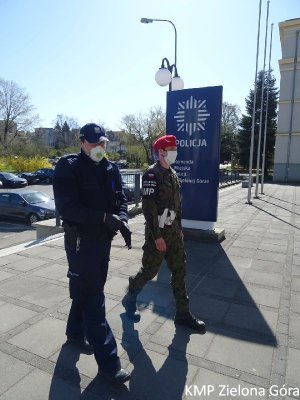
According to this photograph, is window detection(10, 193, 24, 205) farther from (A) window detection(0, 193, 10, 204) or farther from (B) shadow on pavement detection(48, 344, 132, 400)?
(B) shadow on pavement detection(48, 344, 132, 400)

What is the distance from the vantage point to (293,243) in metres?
6.37

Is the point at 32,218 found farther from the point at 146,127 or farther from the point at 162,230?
the point at 146,127

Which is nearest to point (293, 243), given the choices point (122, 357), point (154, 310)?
point (154, 310)

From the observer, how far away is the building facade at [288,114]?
27.6 meters

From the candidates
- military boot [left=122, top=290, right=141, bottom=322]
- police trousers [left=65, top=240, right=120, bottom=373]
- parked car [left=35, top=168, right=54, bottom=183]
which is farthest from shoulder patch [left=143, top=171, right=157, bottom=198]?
parked car [left=35, top=168, right=54, bottom=183]

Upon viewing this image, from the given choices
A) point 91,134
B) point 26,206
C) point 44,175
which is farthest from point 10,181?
point 91,134

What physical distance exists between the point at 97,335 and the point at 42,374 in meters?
0.58

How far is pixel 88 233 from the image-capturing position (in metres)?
2.31

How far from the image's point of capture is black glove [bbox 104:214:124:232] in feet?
7.54

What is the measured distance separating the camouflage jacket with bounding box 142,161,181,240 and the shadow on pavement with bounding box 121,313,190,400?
97 cm

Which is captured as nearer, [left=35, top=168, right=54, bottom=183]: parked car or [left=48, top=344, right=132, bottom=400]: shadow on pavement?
[left=48, top=344, right=132, bottom=400]: shadow on pavement

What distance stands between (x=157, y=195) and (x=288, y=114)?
29.4 meters

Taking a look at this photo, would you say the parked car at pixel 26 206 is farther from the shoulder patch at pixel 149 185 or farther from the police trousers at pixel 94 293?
the police trousers at pixel 94 293

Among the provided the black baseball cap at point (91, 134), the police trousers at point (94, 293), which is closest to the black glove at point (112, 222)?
the police trousers at point (94, 293)
